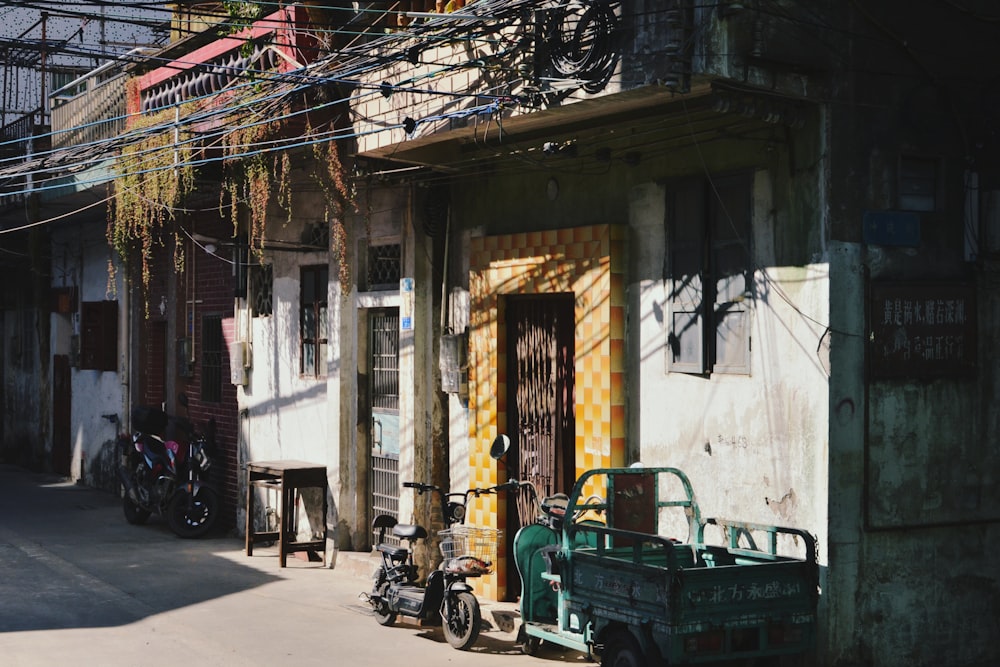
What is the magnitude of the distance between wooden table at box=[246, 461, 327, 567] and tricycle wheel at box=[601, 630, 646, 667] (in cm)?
613

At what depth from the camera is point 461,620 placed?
984cm

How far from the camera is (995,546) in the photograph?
905 centimetres

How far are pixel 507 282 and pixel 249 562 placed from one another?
489 cm

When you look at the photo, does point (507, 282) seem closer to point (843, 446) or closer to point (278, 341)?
point (843, 446)

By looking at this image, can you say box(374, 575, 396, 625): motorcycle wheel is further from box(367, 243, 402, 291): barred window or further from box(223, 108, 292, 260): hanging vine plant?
box(223, 108, 292, 260): hanging vine plant

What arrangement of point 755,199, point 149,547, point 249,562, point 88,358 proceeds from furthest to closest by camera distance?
point 88,358 → point 149,547 → point 249,562 → point 755,199

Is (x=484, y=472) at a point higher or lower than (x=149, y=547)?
higher

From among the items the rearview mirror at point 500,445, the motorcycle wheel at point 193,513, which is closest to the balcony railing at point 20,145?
the motorcycle wheel at point 193,513

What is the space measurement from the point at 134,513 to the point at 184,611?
230 inches

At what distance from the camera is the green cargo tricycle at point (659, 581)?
293 inches

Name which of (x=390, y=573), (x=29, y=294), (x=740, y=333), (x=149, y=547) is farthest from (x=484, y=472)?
(x=29, y=294)

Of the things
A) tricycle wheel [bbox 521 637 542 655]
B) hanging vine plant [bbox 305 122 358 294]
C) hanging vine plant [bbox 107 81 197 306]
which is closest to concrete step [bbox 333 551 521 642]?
tricycle wheel [bbox 521 637 542 655]

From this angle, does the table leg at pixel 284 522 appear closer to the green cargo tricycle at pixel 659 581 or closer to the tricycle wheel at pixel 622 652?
the green cargo tricycle at pixel 659 581

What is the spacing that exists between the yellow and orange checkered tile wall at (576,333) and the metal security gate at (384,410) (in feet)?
5.28
